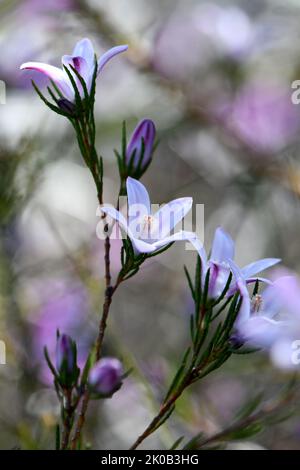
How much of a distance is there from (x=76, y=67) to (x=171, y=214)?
0.15m

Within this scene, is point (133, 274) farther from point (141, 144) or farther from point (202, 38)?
point (202, 38)

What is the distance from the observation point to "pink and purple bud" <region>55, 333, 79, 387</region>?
66 cm

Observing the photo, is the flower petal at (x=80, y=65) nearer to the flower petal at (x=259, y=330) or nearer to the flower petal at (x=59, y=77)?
the flower petal at (x=59, y=77)

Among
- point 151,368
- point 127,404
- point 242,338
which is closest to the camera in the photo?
point 242,338

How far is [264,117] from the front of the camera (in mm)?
1778

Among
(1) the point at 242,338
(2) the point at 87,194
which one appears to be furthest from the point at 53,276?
(1) the point at 242,338

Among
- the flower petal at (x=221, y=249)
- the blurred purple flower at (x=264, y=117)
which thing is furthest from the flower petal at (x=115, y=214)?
the blurred purple flower at (x=264, y=117)

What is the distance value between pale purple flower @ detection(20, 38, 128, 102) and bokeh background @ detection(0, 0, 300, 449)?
526 mm

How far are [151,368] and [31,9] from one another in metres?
0.79

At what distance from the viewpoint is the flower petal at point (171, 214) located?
0.68 metres

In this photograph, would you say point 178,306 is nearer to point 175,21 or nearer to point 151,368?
point 151,368

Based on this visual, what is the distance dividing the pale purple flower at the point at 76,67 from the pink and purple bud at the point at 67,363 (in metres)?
0.21

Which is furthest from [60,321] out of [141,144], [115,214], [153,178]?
[115,214]

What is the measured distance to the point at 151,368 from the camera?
1523 millimetres
